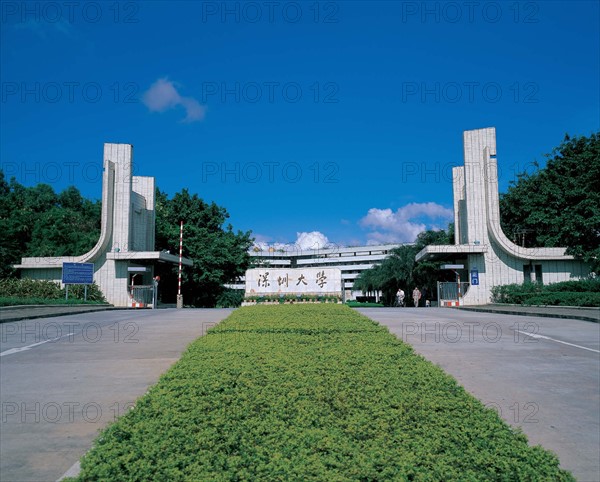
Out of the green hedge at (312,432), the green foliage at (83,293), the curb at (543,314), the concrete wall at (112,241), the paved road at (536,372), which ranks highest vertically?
the concrete wall at (112,241)

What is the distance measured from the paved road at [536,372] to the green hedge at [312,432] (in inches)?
63.9

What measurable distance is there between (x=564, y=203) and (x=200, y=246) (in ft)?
66.5

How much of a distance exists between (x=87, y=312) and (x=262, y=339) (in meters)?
13.8

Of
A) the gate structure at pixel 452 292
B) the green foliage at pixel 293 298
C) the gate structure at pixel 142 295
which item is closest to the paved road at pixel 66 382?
the green foliage at pixel 293 298

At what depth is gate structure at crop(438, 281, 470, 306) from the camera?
2662cm

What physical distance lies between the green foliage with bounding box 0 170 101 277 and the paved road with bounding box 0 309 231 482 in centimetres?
1884

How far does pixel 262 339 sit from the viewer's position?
6434 millimetres

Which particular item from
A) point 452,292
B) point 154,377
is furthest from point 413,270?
point 154,377

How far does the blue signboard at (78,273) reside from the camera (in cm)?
2369

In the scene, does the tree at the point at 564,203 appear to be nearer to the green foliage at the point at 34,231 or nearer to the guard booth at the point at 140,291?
the guard booth at the point at 140,291

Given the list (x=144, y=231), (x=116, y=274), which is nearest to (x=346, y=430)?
(x=116, y=274)

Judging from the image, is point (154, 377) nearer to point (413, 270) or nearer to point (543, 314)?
point (543, 314)

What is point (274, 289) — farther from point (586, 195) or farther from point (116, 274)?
point (586, 195)

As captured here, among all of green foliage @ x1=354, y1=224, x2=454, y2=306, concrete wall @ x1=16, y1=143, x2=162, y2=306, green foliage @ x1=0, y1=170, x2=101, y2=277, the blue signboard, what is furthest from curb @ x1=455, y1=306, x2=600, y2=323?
green foliage @ x1=0, y1=170, x2=101, y2=277
